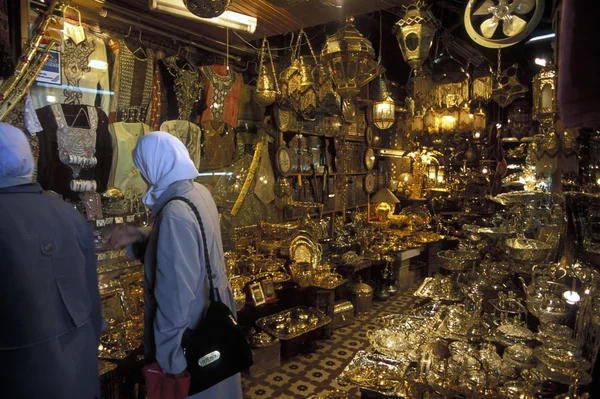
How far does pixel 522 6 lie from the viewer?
3051mm

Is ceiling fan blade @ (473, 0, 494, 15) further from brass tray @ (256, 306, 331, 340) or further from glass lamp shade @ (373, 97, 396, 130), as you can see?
brass tray @ (256, 306, 331, 340)

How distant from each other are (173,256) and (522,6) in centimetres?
317

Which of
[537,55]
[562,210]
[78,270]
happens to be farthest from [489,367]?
[537,55]

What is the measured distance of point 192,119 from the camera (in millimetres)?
4078

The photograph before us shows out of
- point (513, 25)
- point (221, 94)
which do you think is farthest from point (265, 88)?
point (513, 25)

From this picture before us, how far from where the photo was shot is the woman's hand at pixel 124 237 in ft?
6.77

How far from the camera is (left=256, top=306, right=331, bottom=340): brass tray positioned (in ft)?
13.5

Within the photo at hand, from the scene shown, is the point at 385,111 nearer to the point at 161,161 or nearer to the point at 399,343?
the point at 399,343

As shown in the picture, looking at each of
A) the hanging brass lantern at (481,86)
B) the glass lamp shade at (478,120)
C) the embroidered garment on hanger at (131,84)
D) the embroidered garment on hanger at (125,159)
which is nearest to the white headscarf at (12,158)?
the embroidered garment on hanger at (125,159)

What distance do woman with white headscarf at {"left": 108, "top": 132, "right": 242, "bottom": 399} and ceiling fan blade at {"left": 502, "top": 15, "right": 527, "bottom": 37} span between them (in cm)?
276

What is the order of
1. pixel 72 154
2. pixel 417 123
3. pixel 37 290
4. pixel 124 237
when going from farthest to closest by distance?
pixel 417 123, pixel 72 154, pixel 124 237, pixel 37 290

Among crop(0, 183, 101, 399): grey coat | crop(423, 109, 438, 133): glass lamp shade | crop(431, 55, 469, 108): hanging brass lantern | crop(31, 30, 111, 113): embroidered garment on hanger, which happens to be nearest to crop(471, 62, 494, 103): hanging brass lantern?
crop(431, 55, 469, 108): hanging brass lantern

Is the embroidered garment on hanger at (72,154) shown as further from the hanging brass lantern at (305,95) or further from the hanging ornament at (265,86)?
the hanging brass lantern at (305,95)

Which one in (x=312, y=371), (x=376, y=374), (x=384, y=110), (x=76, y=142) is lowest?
(x=312, y=371)
